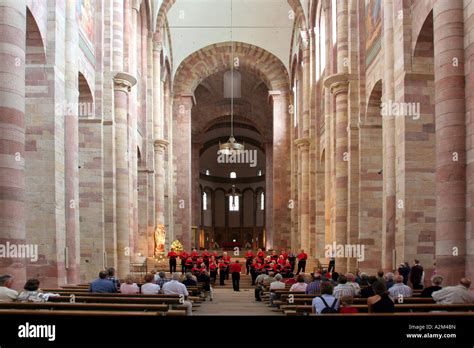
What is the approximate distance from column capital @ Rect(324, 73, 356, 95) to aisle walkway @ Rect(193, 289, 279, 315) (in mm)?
7571

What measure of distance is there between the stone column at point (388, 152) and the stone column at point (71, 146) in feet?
26.8

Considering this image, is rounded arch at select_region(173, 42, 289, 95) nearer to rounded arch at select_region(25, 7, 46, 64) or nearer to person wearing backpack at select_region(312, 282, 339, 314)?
rounded arch at select_region(25, 7, 46, 64)

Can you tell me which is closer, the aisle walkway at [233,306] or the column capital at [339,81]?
the aisle walkway at [233,306]

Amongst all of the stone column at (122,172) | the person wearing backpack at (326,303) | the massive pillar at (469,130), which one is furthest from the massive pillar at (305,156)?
the person wearing backpack at (326,303)

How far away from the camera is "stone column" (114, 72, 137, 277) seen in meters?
23.2

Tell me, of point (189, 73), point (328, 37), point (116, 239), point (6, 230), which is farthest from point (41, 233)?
point (189, 73)

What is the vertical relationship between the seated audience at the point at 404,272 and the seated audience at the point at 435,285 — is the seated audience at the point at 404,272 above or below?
below

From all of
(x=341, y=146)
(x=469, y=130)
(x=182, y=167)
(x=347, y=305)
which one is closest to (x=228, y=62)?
(x=182, y=167)

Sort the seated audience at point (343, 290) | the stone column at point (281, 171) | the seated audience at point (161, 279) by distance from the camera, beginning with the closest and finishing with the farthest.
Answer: the seated audience at point (343, 290)
the seated audience at point (161, 279)
the stone column at point (281, 171)

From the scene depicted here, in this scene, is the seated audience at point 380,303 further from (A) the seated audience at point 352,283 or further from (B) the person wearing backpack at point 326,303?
(A) the seated audience at point 352,283

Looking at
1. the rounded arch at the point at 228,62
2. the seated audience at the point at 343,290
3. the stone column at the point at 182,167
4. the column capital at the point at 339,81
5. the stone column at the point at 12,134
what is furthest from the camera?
the rounded arch at the point at 228,62

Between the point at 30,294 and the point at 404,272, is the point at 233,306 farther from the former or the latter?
the point at 30,294

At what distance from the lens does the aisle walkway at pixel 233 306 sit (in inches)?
586

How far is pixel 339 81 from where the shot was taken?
72.5ft
